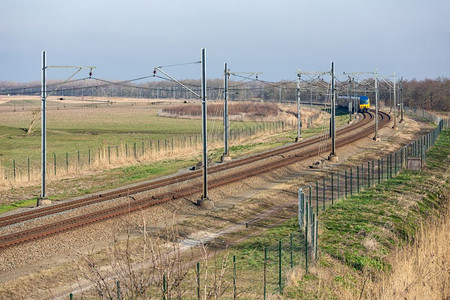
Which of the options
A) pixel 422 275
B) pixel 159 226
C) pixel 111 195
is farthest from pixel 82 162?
pixel 422 275

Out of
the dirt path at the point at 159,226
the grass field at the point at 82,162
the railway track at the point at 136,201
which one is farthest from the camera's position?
the grass field at the point at 82,162

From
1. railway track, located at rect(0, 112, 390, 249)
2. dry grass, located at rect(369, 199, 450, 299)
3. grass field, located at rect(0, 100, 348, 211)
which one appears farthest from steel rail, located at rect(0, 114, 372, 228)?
dry grass, located at rect(369, 199, 450, 299)

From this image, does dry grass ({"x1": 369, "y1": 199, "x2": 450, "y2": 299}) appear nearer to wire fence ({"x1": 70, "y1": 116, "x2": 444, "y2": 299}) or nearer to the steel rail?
wire fence ({"x1": 70, "y1": 116, "x2": 444, "y2": 299})

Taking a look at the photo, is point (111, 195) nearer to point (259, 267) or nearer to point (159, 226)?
point (159, 226)

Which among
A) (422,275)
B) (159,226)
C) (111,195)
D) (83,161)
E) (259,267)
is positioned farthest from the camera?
(83,161)

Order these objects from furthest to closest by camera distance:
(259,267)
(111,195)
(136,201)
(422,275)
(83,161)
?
(83,161)
(111,195)
(136,201)
(259,267)
(422,275)

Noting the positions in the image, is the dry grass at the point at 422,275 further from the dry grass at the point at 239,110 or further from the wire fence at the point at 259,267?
the dry grass at the point at 239,110

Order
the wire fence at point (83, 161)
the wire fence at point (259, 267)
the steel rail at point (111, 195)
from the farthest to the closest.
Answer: the wire fence at point (83, 161) < the steel rail at point (111, 195) < the wire fence at point (259, 267)

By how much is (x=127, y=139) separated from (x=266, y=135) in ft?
56.9

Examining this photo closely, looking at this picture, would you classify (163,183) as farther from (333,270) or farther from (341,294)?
(341,294)

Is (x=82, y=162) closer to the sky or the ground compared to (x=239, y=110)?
closer to the ground

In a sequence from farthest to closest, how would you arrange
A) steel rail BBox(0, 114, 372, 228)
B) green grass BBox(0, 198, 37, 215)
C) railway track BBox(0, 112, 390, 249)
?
green grass BBox(0, 198, 37, 215) < steel rail BBox(0, 114, 372, 228) < railway track BBox(0, 112, 390, 249)

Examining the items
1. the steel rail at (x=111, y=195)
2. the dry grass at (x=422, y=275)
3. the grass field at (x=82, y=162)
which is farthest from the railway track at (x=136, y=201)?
the dry grass at (x=422, y=275)

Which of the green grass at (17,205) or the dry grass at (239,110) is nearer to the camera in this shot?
the green grass at (17,205)
